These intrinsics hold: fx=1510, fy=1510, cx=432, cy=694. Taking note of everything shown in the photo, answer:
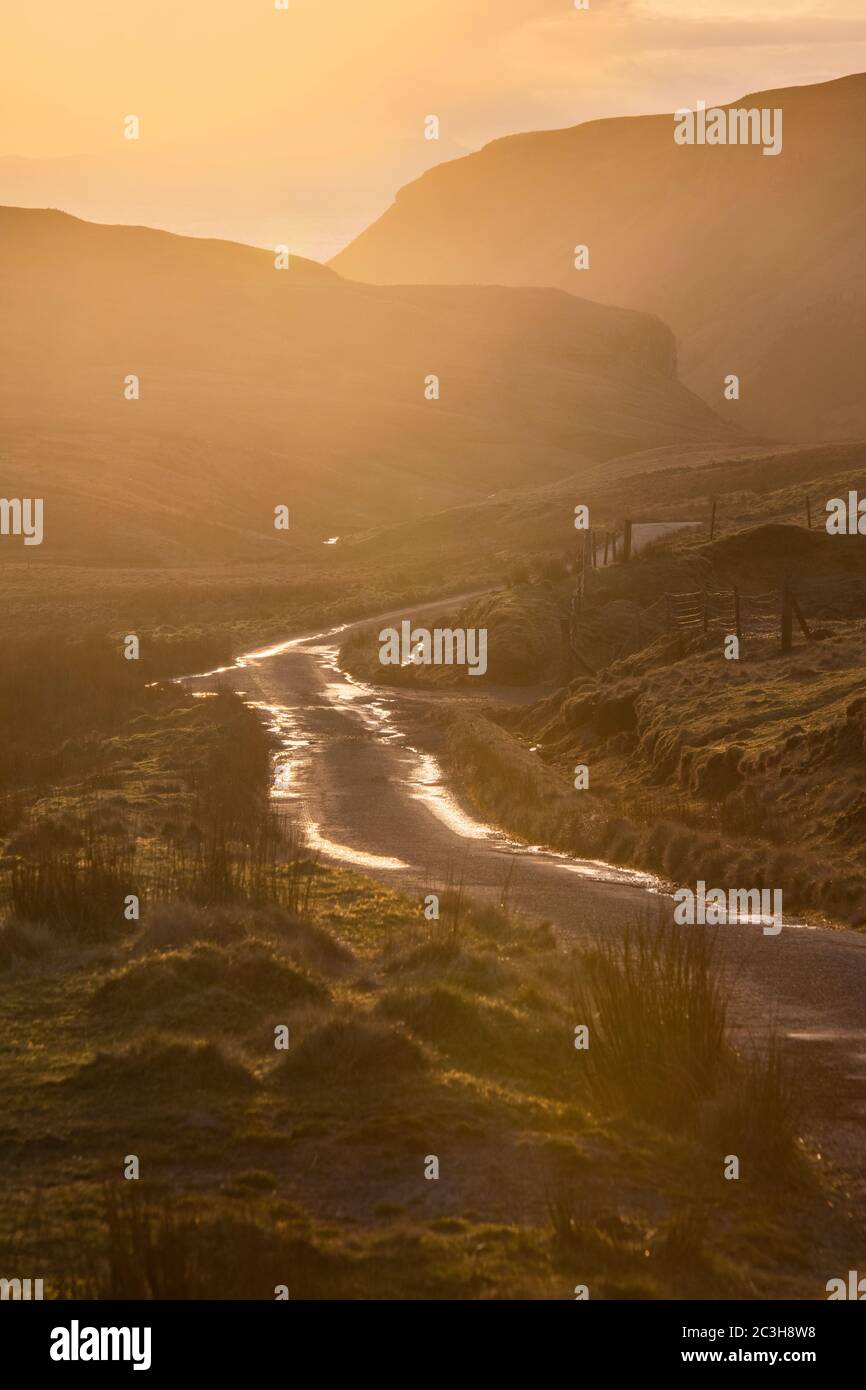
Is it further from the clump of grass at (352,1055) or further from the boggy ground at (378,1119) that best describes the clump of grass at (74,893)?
the clump of grass at (352,1055)

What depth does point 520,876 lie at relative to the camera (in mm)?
19609

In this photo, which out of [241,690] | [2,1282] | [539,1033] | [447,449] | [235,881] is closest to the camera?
[2,1282]

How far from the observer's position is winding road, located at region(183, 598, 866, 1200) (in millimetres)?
11125

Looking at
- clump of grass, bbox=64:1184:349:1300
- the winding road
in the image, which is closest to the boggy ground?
clump of grass, bbox=64:1184:349:1300

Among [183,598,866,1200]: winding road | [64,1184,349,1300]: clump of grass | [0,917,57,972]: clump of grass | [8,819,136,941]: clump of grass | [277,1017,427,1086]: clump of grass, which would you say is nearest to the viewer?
[64,1184,349,1300]: clump of grass

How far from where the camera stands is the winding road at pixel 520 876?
36.5 ft

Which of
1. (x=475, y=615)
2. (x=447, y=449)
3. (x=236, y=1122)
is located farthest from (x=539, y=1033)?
(x=447, y=449)

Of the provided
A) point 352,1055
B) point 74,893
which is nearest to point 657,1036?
point 352,1055

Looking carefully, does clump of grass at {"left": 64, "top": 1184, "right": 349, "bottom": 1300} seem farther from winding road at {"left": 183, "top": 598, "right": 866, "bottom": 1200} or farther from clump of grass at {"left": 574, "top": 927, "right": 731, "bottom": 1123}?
winding road at {"left": 183, "top": 598, "right": 866, "bottom": 1200}

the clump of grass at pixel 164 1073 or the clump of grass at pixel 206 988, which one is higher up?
the clump of grass at pixel 206 988

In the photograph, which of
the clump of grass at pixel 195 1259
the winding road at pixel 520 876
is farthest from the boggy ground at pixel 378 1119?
the winding road at pixel 520 876

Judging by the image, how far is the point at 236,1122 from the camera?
953 centimetres
